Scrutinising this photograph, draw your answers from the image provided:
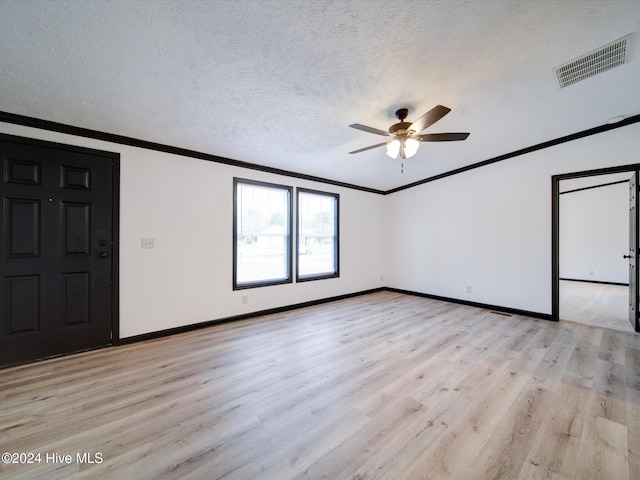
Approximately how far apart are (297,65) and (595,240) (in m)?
9.17

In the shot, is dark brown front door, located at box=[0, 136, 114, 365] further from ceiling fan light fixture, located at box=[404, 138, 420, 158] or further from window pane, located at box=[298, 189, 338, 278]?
ceiling fan light fixture, located at box=[404, 138, 420, 158]

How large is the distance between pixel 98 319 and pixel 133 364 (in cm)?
82

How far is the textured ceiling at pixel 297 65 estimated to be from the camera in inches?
68.6

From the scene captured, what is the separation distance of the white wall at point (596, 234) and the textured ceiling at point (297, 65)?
500 centimetres

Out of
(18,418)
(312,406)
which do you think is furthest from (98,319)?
(312,406)

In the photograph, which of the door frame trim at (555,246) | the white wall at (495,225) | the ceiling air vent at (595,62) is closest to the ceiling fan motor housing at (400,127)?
the ceiling air vent at (595,62)

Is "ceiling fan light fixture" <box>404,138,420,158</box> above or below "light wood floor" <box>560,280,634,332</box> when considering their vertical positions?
above

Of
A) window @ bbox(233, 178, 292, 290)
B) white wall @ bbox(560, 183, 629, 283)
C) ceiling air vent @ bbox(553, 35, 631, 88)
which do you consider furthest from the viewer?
white wall @ bbox(560, 183, 629, 283)

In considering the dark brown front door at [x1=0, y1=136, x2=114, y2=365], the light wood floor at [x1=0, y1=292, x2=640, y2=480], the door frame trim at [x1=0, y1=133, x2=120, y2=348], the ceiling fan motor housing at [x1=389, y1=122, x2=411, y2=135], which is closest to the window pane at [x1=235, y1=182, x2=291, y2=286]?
the light wood floor at [x1=0, y1=292, x2=640, y2=480]

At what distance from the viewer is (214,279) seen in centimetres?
381

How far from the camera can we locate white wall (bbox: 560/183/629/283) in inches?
258

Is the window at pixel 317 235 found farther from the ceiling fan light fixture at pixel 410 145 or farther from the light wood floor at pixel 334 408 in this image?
the ceiling fan light fixture at pixel 410 145

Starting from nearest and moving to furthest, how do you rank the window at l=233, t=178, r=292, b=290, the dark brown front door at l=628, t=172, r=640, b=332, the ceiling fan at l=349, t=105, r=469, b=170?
the ceiling fan at l=349, t=105, r=469, b=170 → the dark brown front door at l=628, t=172, r=640, b=332 → the window at l=233, t=178, r=292, b=290

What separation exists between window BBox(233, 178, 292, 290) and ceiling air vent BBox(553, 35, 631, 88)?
3.73 meters
